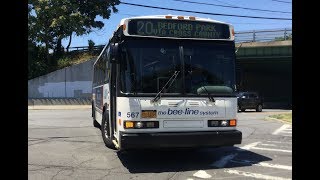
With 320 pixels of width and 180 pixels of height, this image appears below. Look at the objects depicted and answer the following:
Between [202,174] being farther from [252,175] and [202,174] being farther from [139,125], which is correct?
[139,125]

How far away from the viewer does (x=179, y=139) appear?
8750 millimetres

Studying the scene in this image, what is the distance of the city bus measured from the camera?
8.70 m

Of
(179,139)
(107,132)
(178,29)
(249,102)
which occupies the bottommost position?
(249,102)

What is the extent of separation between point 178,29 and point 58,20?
43.2 metres

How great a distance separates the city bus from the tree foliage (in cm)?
4180

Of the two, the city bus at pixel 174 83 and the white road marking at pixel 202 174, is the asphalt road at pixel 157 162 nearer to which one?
the white road marking at pixel 202 174

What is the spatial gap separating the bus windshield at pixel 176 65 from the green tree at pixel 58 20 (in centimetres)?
4195

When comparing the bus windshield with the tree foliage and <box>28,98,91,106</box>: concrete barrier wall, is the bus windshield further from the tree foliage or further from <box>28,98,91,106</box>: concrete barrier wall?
the tree foliage

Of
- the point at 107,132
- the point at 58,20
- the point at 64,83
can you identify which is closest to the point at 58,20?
the point at 58,20

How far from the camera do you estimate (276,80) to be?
69000 mm

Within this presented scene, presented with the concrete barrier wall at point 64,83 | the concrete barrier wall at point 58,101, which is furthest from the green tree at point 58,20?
the concrete barrier wall at point 58,101

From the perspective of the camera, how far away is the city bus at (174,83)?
8703mm
